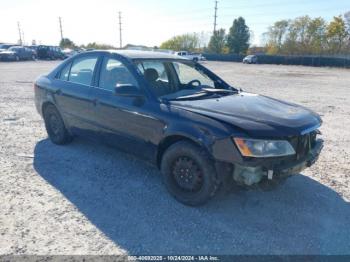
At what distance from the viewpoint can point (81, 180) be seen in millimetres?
3818

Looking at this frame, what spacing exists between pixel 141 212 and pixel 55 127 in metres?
2.71

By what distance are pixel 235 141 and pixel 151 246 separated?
3.98 feet

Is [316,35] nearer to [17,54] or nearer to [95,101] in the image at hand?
[17,54]

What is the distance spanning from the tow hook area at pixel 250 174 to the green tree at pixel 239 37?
212ft

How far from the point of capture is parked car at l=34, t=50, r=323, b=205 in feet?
9.25

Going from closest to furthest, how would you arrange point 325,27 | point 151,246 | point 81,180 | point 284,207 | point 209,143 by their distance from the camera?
point 151,246
point 209,143
point 284,207
point 81,180
point 325,27

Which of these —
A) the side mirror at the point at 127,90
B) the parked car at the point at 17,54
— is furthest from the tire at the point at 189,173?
the parked car at the point at 17,54

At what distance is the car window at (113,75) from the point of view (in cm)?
373

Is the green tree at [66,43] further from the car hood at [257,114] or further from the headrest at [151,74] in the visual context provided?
the car hood at [257,114]

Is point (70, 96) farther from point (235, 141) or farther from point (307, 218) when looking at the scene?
point (307, 218)

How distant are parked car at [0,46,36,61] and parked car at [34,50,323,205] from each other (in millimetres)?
30590

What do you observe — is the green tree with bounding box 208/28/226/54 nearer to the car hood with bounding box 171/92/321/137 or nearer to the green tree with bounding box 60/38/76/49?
the green tree with bounding box 60/38/76/49

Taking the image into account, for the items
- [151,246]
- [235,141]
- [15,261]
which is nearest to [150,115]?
[235,141]

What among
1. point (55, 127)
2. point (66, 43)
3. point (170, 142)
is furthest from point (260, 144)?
point (66, 43)
